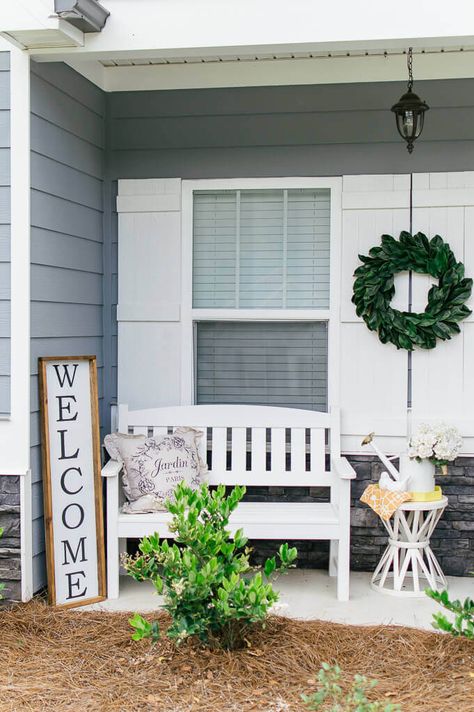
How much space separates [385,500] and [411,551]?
1.04 ft

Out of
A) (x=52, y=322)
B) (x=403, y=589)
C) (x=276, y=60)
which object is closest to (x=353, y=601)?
(x=403, y=589)

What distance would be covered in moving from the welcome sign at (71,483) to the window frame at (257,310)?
2.25ft

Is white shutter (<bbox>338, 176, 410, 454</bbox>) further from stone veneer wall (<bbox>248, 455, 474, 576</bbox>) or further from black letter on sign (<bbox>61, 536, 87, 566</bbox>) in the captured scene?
black letter on sign (<bbox>61, 536, 87, 566</bbox>)

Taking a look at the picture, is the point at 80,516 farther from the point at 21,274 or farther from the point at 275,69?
the point at 275,69

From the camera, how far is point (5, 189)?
3949 mm

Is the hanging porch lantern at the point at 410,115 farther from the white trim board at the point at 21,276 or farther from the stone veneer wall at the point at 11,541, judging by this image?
the stone veneer wall at the point at 11,541

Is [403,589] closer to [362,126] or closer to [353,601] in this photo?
[353,601]

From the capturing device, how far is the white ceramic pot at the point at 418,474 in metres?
4.22

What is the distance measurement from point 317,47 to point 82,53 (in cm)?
107

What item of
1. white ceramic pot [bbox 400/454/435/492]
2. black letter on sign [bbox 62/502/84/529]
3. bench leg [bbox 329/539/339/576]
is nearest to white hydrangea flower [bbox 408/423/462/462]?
white ceramic pot [bbox 400/454/435/492]

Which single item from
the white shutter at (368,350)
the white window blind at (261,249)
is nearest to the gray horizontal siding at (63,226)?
the white window blind at (261,249)

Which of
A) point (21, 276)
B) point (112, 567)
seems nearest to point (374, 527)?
point (112, 567)

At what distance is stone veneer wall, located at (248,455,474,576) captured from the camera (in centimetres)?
456

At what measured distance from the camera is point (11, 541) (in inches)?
155
